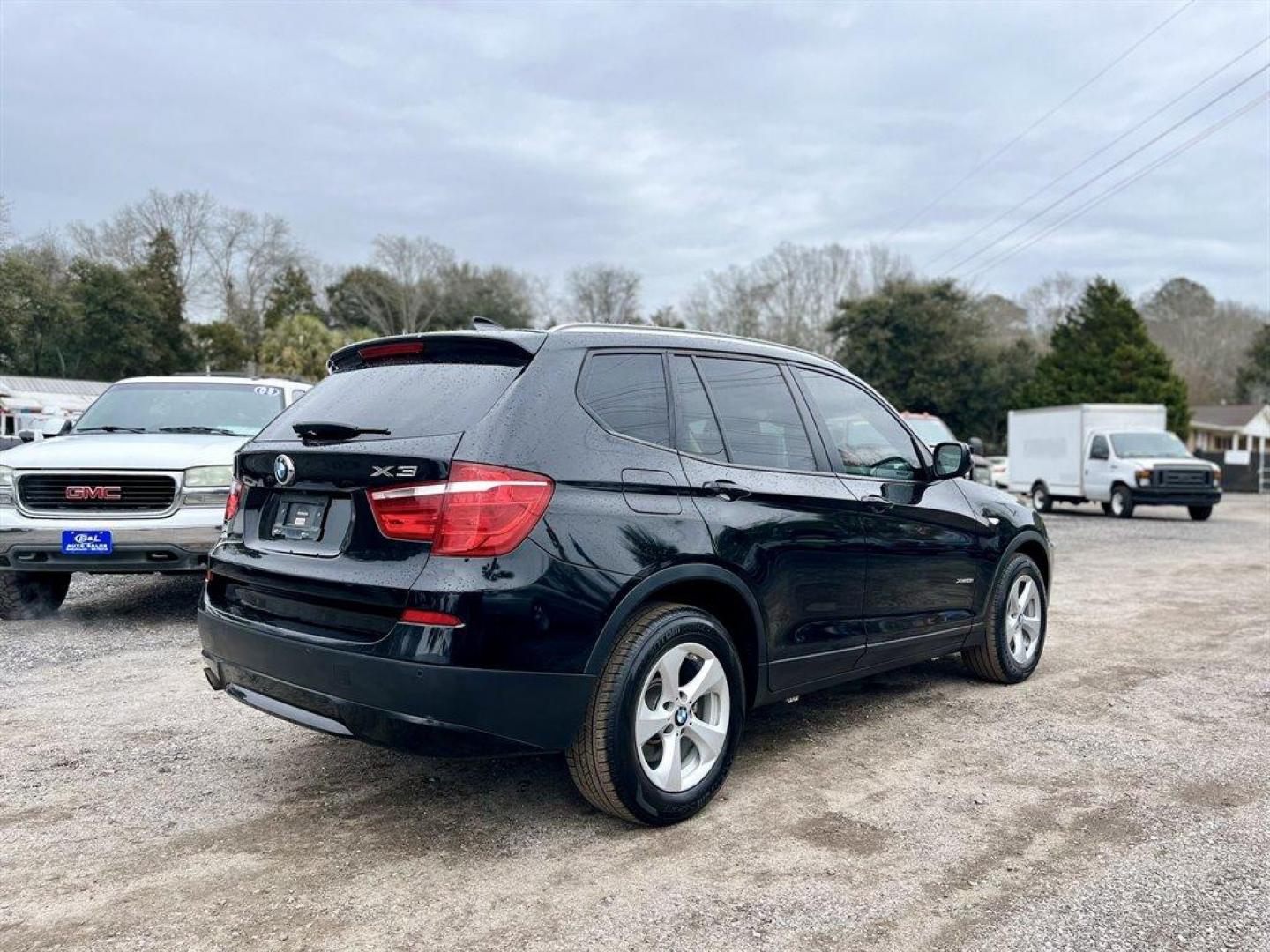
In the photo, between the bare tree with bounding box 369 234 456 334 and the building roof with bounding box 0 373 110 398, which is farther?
the bare tree with bounding box 369 234 456 334

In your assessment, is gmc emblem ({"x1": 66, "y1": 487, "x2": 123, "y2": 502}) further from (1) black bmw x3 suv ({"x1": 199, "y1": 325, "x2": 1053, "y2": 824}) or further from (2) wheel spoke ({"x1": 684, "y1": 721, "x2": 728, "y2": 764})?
(2) wheel spoke ({"x1": 684, "y1": 721, "x2": 728, "y2": 764})

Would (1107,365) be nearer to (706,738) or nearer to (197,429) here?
(197,429)

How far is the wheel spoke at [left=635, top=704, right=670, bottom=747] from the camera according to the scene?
3.34m

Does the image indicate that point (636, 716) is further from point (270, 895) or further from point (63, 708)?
point (63, 708)

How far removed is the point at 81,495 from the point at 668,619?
15.9 feet

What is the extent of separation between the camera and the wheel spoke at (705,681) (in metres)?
3.53

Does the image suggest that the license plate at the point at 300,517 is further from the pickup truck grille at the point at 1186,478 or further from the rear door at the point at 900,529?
the pickup truck grille at the point at 1186,478

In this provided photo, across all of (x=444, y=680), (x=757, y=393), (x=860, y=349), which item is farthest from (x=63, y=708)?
(x=860, y=349)

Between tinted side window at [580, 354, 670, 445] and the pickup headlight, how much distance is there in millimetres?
3924

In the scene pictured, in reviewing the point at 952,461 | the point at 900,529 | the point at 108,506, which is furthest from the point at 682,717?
the point at 108,506

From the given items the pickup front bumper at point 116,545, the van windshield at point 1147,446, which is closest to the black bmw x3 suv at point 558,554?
the pickup front bumper at point 116,545

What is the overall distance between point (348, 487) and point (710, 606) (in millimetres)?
1390

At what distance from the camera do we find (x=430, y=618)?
3.00 metres

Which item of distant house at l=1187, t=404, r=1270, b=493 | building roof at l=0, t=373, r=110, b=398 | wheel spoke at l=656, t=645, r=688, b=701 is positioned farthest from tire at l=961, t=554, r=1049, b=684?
distant house at l=1187, t=404, r=1270, b=493
